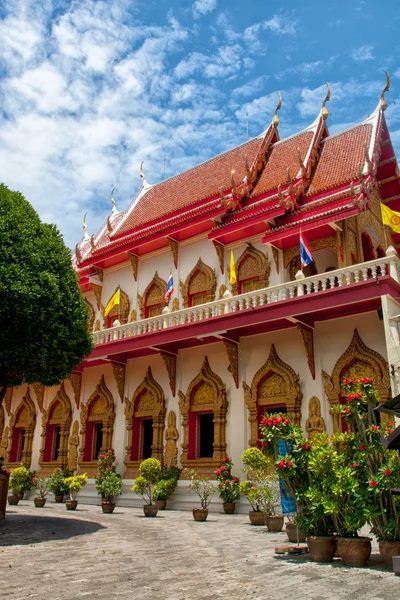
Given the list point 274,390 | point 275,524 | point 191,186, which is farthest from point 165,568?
point 191,186

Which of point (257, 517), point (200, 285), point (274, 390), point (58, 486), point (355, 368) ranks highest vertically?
point (200, 285)

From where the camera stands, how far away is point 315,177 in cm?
1583

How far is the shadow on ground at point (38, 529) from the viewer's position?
817 centimetres

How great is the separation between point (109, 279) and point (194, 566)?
13888 mm

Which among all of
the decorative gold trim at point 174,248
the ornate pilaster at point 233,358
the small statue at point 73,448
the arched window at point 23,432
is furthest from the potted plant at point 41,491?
the decorative gold trim at point 174,248

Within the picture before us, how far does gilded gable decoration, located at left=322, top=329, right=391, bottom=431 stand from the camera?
11609 millimetres

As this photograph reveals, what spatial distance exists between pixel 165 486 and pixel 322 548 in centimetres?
791

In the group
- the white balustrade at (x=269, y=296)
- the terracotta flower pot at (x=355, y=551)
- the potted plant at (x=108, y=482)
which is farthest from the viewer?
the potted plant at (x=108, y=482)

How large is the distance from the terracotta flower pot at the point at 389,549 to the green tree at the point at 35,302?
5.75 meters

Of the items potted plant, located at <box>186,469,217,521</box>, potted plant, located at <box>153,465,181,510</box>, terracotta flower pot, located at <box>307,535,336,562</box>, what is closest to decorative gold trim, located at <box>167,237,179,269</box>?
potted plant, located at <box>153,465,181,510</box>

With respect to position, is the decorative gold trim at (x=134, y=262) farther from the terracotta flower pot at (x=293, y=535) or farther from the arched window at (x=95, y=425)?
the terracotta flower pot at (x=293, y=535)

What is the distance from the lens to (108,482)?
13414 mm

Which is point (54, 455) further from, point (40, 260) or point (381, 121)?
point (381, 121)

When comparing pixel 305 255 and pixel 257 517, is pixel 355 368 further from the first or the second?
pixel 257 517
